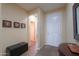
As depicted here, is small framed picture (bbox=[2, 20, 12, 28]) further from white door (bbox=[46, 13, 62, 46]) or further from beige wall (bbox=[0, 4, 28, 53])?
white door (bbox=[46, 13, 62, 46])

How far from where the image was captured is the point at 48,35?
205 inches

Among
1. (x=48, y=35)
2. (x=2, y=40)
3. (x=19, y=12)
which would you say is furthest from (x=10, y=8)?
(x=48, y=35)

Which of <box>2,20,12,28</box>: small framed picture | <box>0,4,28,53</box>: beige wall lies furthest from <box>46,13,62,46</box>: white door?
<box>2,20,12,28</box>: small framed picture

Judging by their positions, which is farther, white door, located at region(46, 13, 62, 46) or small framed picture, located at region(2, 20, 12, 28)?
white door, located at region(46, 13, 62, 46)

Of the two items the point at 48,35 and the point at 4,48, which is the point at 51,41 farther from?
the point at 4,48

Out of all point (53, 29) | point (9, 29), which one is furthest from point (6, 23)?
point (53, 29)

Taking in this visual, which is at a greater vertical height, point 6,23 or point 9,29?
point 6,23

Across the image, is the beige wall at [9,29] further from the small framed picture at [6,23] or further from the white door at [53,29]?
the white door at [53,29]

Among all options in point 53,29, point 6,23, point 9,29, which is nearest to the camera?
point 6,23

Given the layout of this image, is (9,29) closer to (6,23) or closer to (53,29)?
(6,23)

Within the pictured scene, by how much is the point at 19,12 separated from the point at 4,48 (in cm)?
175

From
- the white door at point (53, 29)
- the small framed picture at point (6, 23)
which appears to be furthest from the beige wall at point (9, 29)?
the white door at point (53, 29)

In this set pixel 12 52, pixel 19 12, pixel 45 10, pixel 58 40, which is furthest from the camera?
pixel 45 10

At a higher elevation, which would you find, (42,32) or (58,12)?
(58,12)
